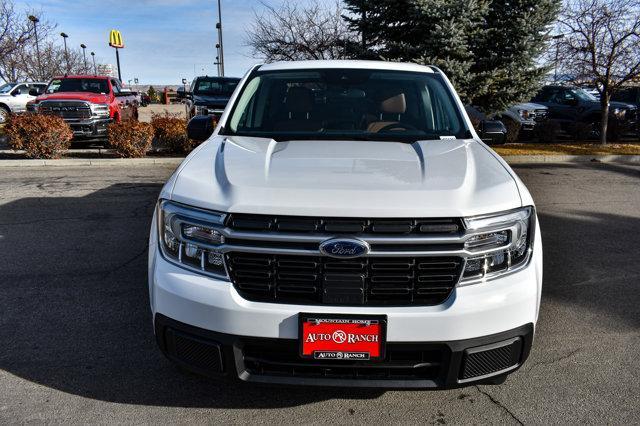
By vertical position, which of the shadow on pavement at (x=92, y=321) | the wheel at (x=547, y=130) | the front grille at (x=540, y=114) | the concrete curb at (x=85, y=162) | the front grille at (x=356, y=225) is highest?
the front grille at (x=356, y=225)

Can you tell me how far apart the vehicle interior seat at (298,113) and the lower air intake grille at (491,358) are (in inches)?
77.7

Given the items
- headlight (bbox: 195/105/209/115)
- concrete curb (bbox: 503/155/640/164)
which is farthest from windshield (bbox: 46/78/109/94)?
concrete curb (bbox: 503/155/640/164)

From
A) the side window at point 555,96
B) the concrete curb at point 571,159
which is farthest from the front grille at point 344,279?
the side window at point 555,96

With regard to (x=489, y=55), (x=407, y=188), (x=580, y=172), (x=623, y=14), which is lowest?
(x=580, y=172)

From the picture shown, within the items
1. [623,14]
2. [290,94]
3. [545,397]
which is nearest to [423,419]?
[545,397]

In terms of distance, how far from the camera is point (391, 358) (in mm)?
2314

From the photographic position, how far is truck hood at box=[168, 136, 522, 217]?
2.29m

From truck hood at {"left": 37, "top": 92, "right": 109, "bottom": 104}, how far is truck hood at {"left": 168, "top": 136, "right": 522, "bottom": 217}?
12.3m

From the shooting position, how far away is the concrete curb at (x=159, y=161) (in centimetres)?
1141

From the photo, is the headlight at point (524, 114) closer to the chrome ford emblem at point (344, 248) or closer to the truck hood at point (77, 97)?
the truck hood at point (77, 97)

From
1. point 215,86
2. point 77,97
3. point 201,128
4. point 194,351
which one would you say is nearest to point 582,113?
point 215,86

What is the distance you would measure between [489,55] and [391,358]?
12.9 m

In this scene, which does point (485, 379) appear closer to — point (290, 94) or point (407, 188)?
point (407, 188)

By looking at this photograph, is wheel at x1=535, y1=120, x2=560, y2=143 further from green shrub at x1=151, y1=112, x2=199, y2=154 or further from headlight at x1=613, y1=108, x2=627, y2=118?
green shrub at x1=151, y1=112, x2=199, y2=154
